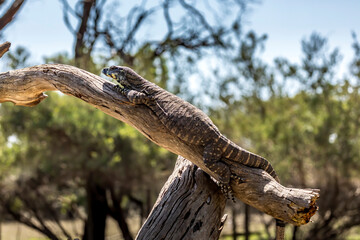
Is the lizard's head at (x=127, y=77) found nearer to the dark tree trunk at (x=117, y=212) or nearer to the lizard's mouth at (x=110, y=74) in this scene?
the lizard's mouth at (x=110, y=74)

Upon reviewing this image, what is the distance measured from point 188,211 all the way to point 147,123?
37.2 inches

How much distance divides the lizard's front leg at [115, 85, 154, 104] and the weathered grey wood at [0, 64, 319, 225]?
49 millimetres

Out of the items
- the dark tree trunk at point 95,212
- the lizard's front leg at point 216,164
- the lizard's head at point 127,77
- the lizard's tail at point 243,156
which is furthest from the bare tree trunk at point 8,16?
the dark tree trunk at point 95,212

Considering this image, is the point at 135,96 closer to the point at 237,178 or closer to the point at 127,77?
the point at 127,77

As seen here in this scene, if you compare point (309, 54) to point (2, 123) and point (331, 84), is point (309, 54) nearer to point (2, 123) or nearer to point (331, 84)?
point (331, 84)

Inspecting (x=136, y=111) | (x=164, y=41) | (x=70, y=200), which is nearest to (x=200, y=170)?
(x=136, y=111)

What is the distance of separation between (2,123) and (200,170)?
6.59 m

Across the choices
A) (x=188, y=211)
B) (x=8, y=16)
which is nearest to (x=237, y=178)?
(x=188, y=211)

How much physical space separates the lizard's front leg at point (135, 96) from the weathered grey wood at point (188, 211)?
2.88 ft

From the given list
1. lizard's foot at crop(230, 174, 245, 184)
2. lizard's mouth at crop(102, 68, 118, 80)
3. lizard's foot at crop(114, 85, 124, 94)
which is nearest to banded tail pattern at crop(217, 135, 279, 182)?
lizard's foot at crop(230, 174, 245, 184)

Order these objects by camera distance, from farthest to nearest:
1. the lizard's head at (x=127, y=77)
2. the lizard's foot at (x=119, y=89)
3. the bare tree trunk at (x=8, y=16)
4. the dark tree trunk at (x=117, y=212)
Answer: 1. the dark tree trunk at (x=117, y=212)
2. the bare tree trunk at (x=8, y=16)
3. the lizard's head at (x=127, y=77)
4. the lizard's foot at (x=119, y=89)

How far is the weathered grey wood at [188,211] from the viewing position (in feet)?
11.6

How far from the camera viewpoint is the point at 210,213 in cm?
364

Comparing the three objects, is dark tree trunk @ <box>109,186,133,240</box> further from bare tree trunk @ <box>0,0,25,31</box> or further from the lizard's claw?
the lizard's claw
